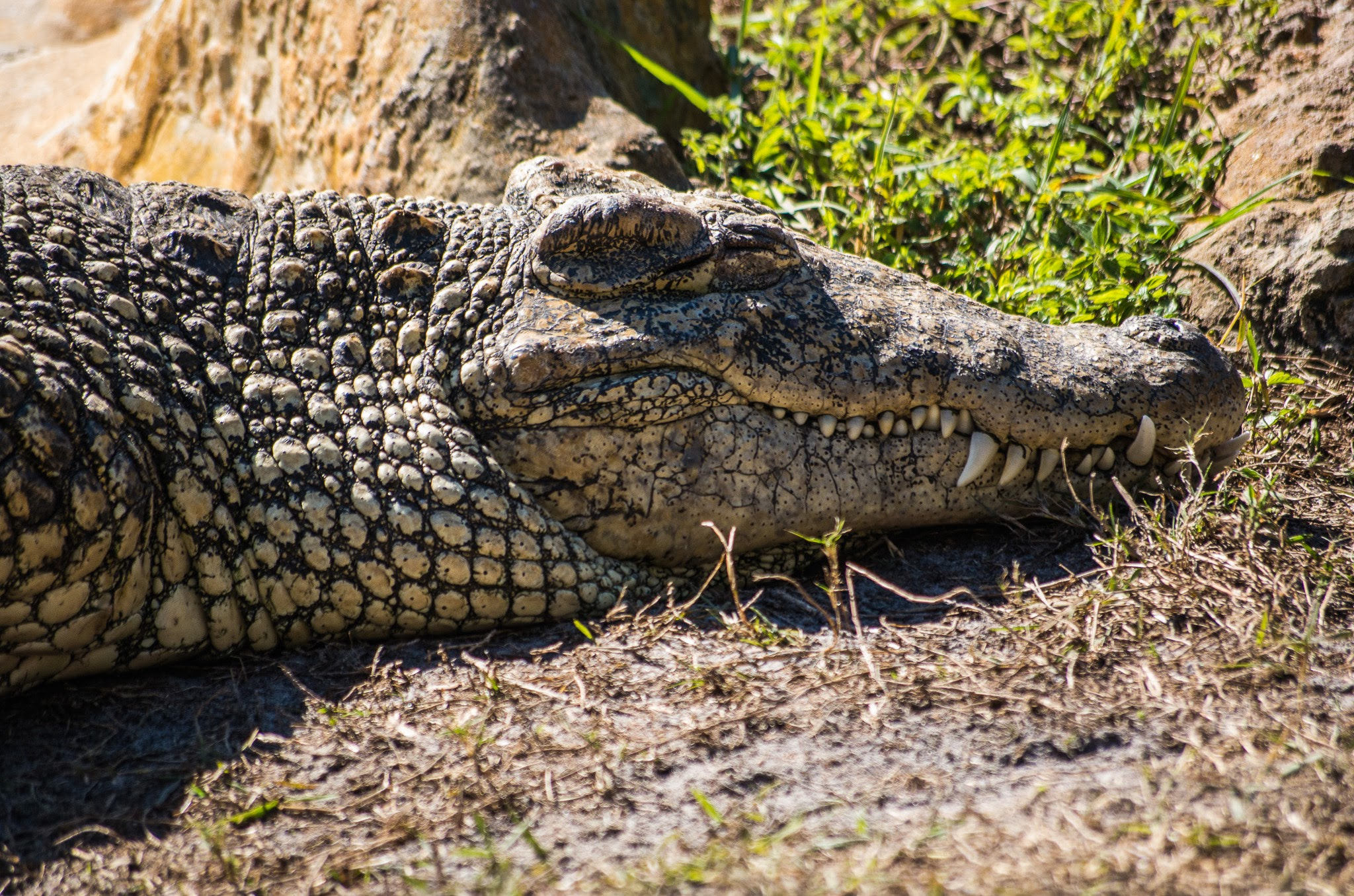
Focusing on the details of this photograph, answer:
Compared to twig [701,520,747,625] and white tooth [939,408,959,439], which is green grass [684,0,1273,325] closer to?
white tooth [939,408,959,439]

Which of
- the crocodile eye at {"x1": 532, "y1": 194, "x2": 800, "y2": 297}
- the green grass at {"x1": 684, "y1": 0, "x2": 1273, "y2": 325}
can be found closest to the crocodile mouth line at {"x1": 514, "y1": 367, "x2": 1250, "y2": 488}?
the crocodile eye at {"x1": 532, "y1": 194, "x2": 800, "y2": 297}

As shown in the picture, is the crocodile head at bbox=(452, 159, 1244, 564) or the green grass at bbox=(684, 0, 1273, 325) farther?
the green grass at bbox=(684, 0, 1273, 325)

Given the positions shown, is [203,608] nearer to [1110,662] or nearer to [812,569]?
[812,569]

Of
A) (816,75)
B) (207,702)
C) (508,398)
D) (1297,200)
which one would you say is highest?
(816,75)

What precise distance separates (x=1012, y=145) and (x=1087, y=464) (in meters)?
1.78

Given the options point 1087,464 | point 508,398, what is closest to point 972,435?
point 1087,464

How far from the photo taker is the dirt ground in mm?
1591

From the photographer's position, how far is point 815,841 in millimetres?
1634

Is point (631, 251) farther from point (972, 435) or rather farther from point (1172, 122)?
point (1172, 122)

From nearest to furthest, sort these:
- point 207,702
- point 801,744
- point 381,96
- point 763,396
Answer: point 801,744 < point 207,702 < point 763,396 < point 381,96

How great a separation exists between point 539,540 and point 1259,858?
1.54 m

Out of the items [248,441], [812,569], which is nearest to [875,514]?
[812,569]

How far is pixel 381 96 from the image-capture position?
3.80 meters

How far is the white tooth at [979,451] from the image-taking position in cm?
249
